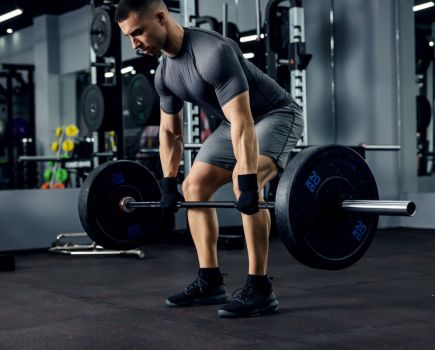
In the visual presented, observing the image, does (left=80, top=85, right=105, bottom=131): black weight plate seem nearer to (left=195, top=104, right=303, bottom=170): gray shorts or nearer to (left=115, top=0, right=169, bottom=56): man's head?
(left=195, top=104, right=303, bottom=170): gray shorts

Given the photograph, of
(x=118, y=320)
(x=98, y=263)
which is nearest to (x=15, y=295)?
(x=118, y=320)

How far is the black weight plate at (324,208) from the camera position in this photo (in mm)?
2045

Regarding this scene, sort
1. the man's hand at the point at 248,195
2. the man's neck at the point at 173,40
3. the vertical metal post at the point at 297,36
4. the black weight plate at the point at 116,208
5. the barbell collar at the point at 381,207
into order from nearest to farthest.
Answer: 1. the barbell collar at the point at 381,207
2. the man's hand at the point at 248,195
3. the man's neck at the point at 173,40
4. the black weight plate at the point at 116,208
5. the vertical metal post at the point at 297,36

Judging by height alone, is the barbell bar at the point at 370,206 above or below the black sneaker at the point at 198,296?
above

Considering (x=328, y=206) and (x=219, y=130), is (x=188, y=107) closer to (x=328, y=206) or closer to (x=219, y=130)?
(x=219, y=130)

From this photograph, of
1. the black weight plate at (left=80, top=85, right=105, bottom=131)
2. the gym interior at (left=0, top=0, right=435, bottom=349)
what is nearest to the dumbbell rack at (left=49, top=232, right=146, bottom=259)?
the gym interior at (left=0, top=0, right=435, bottom=349)

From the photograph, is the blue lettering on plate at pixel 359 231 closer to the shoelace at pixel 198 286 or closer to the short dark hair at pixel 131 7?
the shoelace at pixel 198 286

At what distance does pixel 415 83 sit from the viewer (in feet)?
20.3

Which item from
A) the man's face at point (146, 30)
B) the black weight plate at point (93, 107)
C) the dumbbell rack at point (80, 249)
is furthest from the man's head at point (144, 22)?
the black weight plate at point (93, 107)

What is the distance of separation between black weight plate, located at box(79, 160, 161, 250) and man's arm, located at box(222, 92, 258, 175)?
2.33 ft

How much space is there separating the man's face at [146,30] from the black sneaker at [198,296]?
860 millimetres

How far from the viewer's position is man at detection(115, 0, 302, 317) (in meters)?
2.24

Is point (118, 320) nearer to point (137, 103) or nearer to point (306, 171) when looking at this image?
point (306, 171)

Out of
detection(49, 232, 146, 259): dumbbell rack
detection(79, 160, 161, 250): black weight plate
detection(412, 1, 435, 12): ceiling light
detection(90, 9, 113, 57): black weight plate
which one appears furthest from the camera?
detection(412, 1, 435, 12): ceiling light
